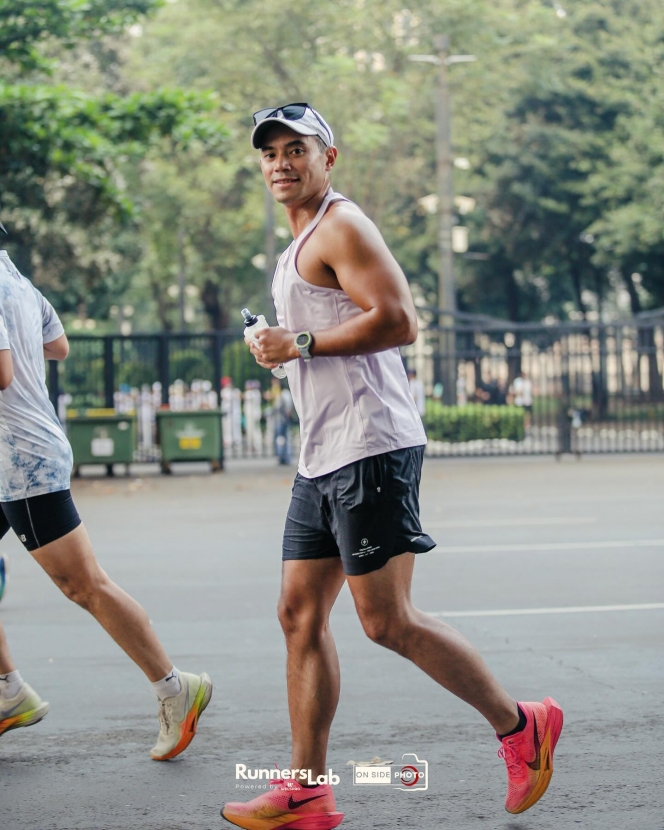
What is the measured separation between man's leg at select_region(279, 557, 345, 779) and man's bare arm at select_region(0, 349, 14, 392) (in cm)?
115

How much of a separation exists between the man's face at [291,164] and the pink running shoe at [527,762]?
162 cm

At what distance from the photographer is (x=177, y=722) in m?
4.35

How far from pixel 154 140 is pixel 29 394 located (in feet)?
51.1

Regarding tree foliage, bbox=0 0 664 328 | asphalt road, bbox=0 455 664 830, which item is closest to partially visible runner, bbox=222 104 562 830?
asphalt road, bbox=0 455 664 830

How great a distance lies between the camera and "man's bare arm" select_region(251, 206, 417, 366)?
340 cm

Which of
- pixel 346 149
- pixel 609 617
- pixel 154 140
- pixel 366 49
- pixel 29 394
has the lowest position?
pixel 609 617

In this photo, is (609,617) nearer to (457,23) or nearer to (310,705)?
(310,705)

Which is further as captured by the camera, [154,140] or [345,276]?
[154,140]

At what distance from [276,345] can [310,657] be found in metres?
0.90

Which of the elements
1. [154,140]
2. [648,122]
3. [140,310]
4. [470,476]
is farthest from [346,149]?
[140,310]

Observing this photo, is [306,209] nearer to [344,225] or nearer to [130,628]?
[344,225]

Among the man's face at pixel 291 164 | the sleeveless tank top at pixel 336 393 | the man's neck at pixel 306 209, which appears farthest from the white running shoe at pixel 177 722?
the man's face at pixel 291 164

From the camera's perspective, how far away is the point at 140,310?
228 ft
